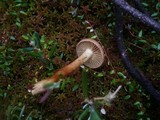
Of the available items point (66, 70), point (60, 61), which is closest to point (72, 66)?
point (66, 70)

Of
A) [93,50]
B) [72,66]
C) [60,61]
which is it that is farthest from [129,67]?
[60,61]

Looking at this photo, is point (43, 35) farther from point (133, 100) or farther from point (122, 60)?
point (133, 100)

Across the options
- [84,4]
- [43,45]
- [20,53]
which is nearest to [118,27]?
[84,4]

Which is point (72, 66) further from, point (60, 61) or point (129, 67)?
point (129, 67)

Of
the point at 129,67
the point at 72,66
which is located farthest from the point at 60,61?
the point at 129,67

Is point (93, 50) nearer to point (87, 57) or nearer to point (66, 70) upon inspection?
point (87, 57)

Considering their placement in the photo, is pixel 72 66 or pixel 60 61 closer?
pixel 72 66

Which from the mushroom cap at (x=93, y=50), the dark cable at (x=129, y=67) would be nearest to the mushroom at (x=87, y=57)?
the mushroom cap at (x=93, y=50)

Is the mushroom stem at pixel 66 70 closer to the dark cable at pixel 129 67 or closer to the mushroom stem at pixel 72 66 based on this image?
the mushroom stem at pixel 72 66
